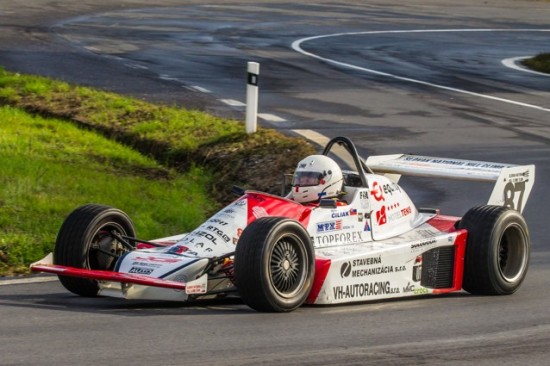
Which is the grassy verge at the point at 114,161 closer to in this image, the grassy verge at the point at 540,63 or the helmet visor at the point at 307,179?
the helmet visor at the point at 307,179

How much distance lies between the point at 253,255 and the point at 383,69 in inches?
714

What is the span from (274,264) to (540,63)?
2053cm

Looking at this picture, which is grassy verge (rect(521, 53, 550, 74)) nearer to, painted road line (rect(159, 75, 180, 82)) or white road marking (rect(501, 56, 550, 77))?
white road marking (rect(501, 56, 550, 77))

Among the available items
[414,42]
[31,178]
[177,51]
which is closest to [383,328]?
[31,178]

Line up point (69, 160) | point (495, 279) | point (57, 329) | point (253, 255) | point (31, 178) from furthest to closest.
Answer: point (69, 160) < point (31, 178) < point (495, 279) < point (253, 255) < point (57, 329)

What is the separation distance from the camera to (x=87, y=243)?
931 cm

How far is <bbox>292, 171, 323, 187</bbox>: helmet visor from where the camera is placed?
9969 millimetres

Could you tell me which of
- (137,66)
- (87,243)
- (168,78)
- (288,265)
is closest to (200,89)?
(168,78)

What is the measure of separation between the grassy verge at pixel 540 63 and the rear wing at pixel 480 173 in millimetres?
16522

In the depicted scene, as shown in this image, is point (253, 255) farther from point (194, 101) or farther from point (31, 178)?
point (194, 101)

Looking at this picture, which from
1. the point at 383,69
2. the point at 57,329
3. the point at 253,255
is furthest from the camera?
the point at 383,69

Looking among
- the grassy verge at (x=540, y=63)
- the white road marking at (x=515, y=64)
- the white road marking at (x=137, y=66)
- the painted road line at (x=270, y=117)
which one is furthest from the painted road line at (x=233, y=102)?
the grassy verge at (x=540, y=63)

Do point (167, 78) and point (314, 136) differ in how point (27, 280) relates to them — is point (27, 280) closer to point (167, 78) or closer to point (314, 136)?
point (314, 136)

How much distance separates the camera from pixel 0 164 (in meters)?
13.5
